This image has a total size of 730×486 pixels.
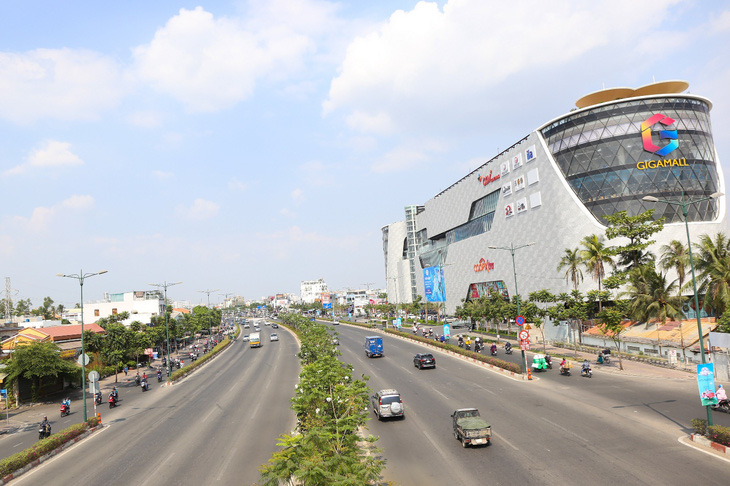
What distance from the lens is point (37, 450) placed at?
23.4 meters

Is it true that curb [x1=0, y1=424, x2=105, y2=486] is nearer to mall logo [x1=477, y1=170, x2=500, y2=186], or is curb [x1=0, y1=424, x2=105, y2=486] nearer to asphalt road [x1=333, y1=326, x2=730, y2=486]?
asphalt road [x1=333, y1=326, x2=730, y2=486]

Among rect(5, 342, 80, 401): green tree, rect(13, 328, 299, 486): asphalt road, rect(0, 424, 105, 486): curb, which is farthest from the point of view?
rect(5, 342, 80, 401): green tree

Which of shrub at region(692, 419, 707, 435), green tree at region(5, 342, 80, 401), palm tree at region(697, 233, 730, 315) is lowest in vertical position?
shrub at region(692, 419, 707, 435)

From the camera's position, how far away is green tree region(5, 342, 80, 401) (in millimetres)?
42000

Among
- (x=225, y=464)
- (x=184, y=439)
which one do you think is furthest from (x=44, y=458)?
(x=225, y=464)

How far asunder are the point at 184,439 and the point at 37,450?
7238mm

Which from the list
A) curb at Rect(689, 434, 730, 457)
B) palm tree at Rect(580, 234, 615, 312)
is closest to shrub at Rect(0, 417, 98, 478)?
curb at Rect(689, 434, 730, 457)

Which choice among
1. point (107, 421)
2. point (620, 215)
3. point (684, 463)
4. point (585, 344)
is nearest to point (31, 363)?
point (107, 421)

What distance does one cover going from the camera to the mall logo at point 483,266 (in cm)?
10188

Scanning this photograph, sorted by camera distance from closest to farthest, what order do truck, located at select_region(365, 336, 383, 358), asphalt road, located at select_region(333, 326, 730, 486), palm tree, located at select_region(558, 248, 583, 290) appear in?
asphalt road, located at select_region(333, 326, 730, 486) → truck, located at select_region(365, 336, 383, 358) → palm tree, located at select_region(558, 248, 583, 290)

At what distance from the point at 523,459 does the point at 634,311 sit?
42.3 meters

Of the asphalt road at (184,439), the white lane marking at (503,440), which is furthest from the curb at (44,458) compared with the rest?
the white lane marking at (503,440)

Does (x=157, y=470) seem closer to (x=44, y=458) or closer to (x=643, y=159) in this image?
(x=44, y=458)

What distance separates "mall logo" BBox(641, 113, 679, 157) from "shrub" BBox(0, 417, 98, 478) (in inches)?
3091
